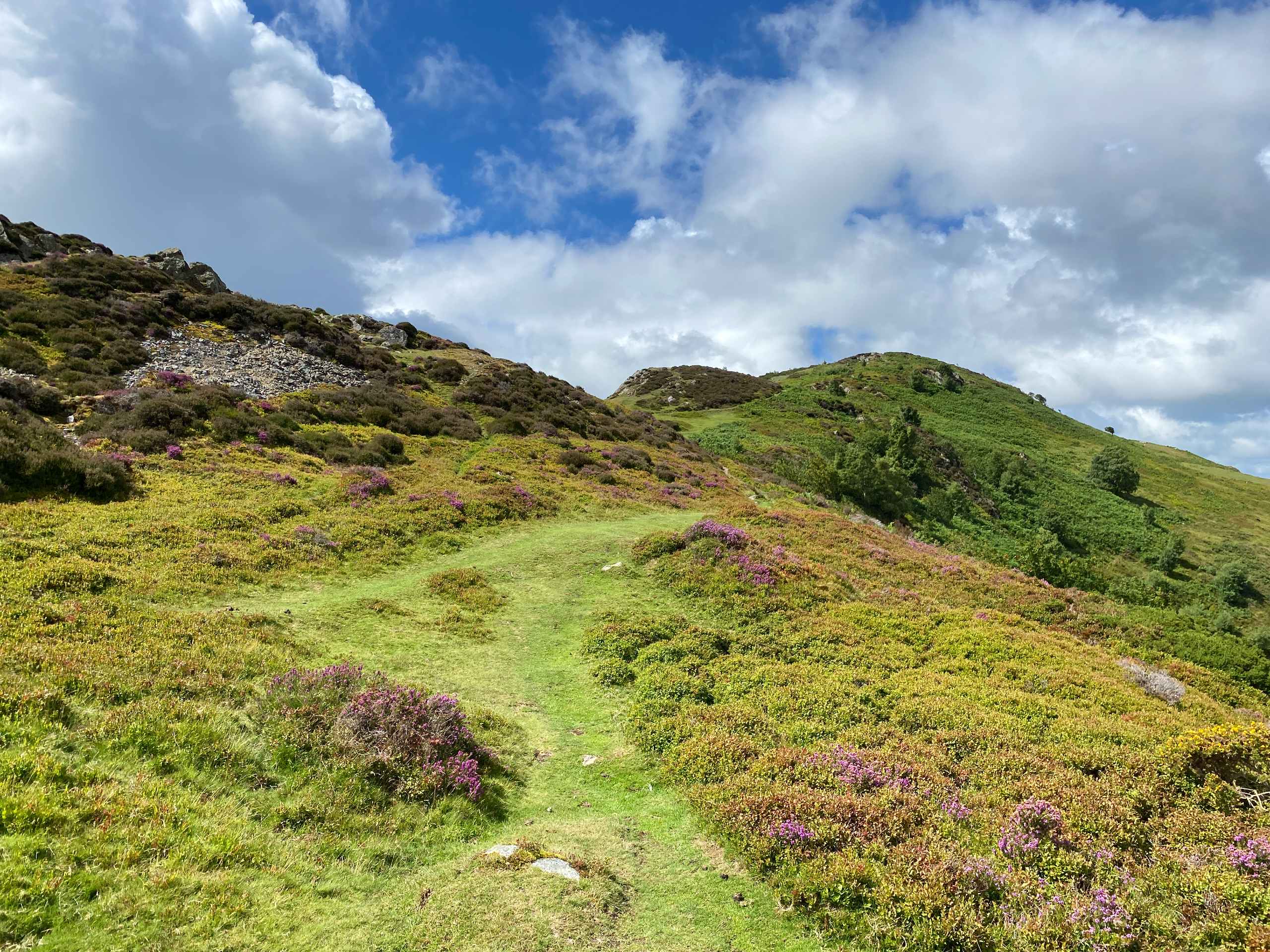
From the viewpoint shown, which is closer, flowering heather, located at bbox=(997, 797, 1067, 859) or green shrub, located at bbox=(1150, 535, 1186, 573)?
flowering heather, located at bbox=(997, 797, 1067, 859)

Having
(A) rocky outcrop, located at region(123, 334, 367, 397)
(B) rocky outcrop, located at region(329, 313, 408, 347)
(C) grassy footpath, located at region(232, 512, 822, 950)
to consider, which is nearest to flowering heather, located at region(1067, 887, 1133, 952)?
(C) grassy footpath, located at region(232, 512, 822, 950)

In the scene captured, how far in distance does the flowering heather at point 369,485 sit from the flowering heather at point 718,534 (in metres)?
14.5

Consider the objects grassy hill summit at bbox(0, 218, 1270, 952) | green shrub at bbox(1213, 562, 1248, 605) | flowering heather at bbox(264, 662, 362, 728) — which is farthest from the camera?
green shrub at bbox(1213, 562, 1248, 605)

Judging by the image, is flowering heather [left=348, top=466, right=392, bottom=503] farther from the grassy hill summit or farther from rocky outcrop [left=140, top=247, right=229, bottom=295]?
rocky outcrop [left=140, top=247, right=229, bottom=295]

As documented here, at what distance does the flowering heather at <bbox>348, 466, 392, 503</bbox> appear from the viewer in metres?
24.3

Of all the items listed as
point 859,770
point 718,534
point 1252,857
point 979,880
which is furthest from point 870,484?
point 979,880

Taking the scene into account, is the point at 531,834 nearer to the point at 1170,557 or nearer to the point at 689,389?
the point at 1170,557

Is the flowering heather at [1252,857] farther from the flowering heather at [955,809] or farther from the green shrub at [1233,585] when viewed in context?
the green shrub at [1233,585]

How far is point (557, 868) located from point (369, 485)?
21.9 m

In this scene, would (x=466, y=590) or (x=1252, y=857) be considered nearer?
(x=1252, y=857)

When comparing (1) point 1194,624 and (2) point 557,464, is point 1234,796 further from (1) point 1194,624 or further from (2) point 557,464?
(2) point 557,464

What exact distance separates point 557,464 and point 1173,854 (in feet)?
106

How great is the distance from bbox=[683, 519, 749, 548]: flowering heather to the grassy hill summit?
0.81 ft

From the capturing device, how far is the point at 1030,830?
7.96m
